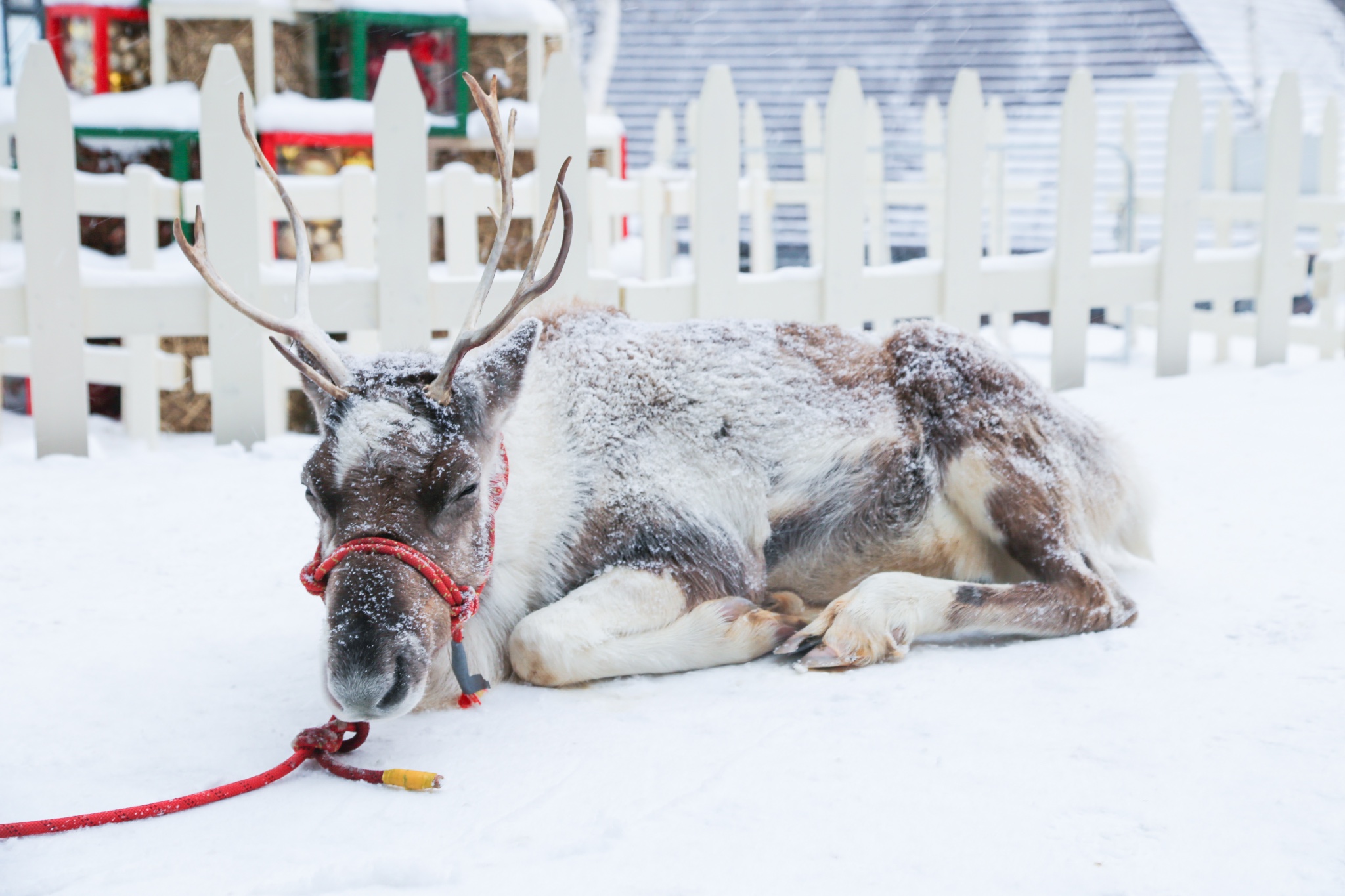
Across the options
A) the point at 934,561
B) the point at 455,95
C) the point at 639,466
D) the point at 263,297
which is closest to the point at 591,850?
the point at 639,466

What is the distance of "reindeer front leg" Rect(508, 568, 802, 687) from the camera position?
299 cm

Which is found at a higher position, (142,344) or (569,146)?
(569,146)

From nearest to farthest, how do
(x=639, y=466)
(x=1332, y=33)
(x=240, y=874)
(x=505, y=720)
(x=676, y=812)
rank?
(x=240, y=874)
(x=676, y=812)
(x=505, y=720)
(x=639, y=466)
(x=1332, y=33)

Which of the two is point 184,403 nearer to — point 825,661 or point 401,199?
point 401,199

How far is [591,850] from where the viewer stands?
2176 mm

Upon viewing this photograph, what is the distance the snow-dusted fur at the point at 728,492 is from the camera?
8.96 ft

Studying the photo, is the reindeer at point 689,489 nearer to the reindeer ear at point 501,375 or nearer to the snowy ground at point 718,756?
the reindeer ear at point 501,375

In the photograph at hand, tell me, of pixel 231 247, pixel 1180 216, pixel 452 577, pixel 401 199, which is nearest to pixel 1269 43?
pixel 1180 216

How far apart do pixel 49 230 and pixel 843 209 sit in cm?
378

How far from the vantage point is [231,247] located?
5.65 meters

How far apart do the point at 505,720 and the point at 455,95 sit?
21.8ft

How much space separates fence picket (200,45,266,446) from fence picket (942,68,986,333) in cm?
345

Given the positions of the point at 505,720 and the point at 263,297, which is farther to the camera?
the point at 263,297

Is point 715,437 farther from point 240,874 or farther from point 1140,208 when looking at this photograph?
point 1140,208
